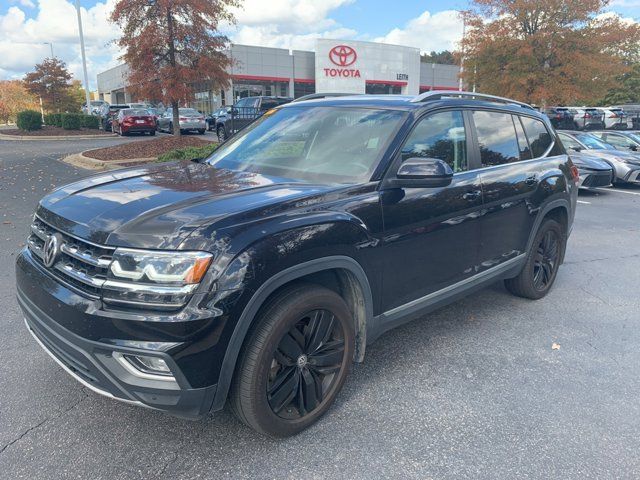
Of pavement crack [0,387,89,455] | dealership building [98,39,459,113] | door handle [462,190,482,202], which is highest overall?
dealership building [98,39,459,113]

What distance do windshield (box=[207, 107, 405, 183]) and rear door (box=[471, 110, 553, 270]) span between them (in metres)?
1.00

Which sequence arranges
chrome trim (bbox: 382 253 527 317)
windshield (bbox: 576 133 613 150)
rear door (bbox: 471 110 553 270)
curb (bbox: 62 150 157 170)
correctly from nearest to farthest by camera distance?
chrome trim (bbox: 382 253 527 317) < rear door (bbox: 471 110 553 270) < curb (bbox: 62 150 157 170) < windshield (bbox: 576 133 613 150)

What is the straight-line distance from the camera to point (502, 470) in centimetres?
250

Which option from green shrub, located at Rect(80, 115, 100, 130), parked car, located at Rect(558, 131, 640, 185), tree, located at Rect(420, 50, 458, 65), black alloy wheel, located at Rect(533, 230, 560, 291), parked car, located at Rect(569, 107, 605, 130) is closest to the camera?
black alloy wheel, located at Rect(533, 230, 560, 291)

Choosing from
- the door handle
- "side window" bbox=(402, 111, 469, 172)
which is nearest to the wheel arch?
"side window" bbox=(402, 111, 469, 172)

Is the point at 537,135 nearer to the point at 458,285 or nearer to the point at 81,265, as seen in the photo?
the point at 458,285

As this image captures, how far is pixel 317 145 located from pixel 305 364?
156 cm

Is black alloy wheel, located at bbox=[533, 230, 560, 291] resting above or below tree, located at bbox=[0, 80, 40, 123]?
below

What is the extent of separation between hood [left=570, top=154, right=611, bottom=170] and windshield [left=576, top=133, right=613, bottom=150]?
1372 mm

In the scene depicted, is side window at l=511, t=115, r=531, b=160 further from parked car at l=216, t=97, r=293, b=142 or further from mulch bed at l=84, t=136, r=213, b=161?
→ parked car at l=216, t=97, r=293, b=142

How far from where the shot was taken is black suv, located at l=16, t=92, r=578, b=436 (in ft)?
7.25

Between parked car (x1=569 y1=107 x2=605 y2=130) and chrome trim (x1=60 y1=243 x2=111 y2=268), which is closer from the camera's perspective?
chrome trim (x1=60 y1=243 x2=111 y2=268)

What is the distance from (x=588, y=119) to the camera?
25.0m

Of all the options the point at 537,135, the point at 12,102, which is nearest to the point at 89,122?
the point at 537,135
